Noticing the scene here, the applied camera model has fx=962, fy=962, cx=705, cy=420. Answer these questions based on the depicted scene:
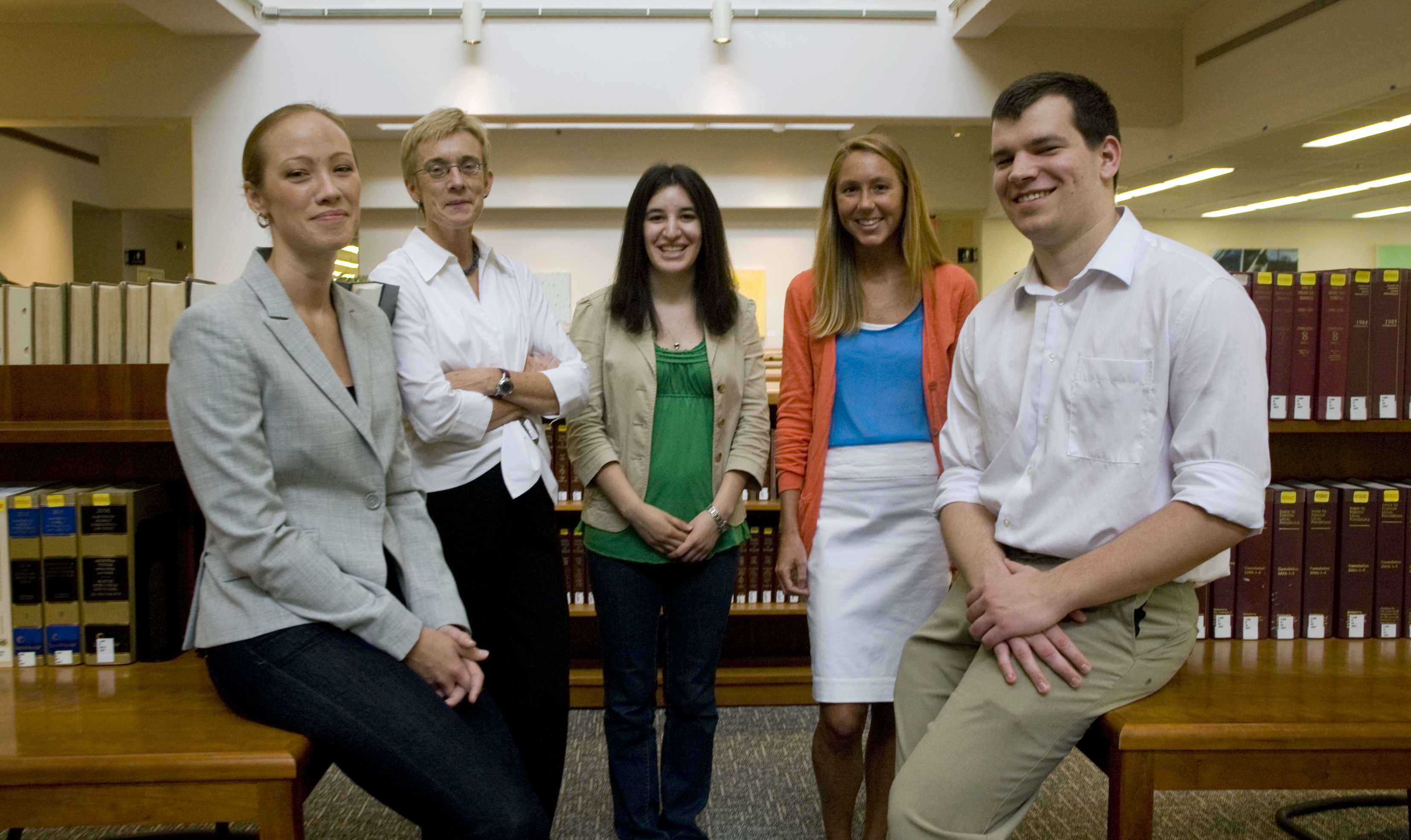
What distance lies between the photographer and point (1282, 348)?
7.01 feet

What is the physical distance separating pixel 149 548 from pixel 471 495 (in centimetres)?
69

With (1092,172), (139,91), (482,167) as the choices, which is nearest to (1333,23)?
(1092,172)

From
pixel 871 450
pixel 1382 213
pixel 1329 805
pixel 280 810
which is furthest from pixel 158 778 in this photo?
pixel 1382 213

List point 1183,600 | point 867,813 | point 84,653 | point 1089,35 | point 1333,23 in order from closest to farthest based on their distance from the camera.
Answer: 1. point 1183,600
2. point 84,653
3. point 867,813
4. point 1333,23
5. point 1089,35

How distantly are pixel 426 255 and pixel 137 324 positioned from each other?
656 millimetres

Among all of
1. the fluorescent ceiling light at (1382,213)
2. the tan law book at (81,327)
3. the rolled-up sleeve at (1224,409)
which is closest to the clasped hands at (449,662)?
the tan law book at (81,327)

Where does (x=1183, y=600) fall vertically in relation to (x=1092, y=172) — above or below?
below

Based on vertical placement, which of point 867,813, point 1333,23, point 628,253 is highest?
point 1333,23

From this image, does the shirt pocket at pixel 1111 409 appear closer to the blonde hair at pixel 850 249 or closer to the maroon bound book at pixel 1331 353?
the blonde hair at pixel 850 249

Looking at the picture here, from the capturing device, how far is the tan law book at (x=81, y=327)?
2053 mm

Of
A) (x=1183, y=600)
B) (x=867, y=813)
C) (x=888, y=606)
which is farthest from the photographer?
(x=867, y=813)

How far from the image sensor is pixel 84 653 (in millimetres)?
1949

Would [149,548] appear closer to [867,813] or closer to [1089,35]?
[867,813]

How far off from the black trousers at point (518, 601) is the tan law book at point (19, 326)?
935 mm
